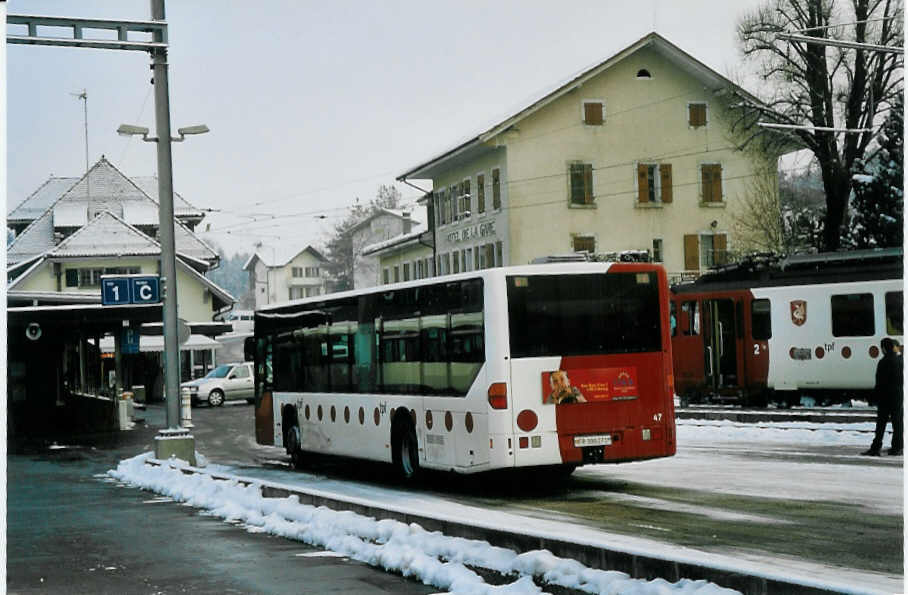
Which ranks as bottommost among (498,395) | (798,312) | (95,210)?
(498,395)

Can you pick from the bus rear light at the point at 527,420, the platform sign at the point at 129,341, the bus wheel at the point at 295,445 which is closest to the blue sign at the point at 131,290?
the bus wheel at the point at 295,445

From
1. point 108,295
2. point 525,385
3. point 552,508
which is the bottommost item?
point 552,508

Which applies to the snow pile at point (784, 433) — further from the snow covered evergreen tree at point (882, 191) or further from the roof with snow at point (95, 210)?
the roof with snow at point (95, 210)

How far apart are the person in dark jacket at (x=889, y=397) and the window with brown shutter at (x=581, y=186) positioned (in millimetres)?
4608

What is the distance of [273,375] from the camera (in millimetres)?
22000

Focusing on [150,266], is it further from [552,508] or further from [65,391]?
[552,508]

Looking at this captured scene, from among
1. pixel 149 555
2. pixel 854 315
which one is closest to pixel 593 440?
pixel 149 555

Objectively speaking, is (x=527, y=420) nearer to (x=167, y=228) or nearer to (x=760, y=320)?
(x=167, y=228)

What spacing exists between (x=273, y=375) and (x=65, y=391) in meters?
24.4

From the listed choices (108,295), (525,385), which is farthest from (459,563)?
(108,295)

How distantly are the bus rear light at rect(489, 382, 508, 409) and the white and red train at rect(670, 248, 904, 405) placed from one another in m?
13.0

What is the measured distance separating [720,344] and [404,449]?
17.2m

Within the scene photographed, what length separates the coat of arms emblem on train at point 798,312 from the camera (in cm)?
2991

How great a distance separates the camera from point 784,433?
2217cm
